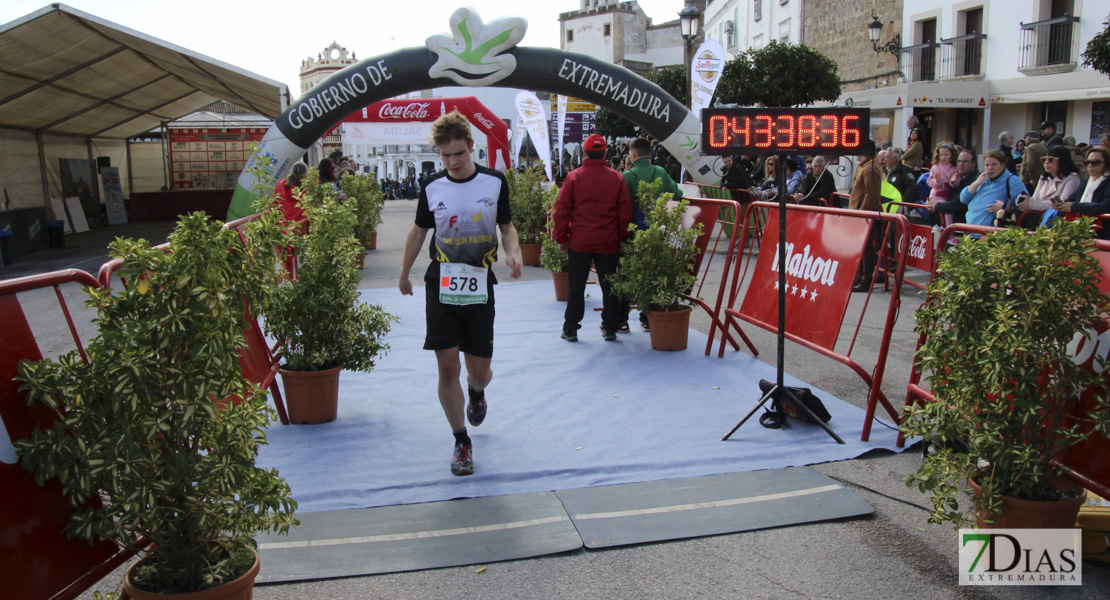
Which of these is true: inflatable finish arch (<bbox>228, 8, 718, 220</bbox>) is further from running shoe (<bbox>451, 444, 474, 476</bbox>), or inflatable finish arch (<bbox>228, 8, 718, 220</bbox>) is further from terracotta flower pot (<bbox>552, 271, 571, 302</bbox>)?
running shoe (<bbox>451, 444, 474, 476</bbox>)

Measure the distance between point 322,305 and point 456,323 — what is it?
1159 mm

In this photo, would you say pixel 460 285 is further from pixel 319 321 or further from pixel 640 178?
pixel 640 178

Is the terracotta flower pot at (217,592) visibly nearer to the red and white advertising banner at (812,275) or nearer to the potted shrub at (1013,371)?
the potted shrub at (1013,371)

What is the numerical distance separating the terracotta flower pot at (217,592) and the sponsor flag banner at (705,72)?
13.7 metres

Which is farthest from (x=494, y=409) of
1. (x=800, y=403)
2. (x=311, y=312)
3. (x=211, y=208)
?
(x=211, y=208)

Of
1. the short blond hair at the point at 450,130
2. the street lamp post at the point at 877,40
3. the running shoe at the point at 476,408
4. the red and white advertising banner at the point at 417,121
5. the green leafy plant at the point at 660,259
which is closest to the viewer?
the short blond hair at the point at 450,130

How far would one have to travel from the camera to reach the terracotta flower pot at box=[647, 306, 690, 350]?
275 inches

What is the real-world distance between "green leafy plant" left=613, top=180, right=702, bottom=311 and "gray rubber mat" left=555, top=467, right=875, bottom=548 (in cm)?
274

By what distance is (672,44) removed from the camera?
75.1 m

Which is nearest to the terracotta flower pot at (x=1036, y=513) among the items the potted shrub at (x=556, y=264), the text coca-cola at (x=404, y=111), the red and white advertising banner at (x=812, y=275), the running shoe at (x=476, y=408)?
the red and white advertising banner at (x=812, y=275)

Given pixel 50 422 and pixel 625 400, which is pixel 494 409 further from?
pixel 50 422

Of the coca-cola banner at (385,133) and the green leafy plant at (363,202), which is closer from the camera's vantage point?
the green leafy plant at (363,202)

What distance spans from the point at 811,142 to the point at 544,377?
108 inches

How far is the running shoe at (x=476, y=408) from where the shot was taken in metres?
4.83
